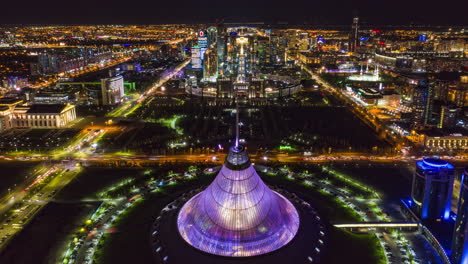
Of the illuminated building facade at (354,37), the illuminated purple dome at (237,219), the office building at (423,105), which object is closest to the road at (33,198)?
the illuminated purple dome at (237,219)

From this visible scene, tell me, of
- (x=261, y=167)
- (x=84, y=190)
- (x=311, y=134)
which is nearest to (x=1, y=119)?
(x=84, y=190)

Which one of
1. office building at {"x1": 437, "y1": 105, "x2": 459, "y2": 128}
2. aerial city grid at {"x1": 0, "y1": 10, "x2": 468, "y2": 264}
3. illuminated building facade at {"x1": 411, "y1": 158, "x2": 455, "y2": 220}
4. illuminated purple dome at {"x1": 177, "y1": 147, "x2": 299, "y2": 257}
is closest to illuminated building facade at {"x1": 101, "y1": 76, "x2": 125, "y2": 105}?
aerial city grid at {"x1": 0, "y1": 10, "x2": 468, "y2": 264}

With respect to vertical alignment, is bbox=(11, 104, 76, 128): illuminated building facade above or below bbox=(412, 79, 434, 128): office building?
below

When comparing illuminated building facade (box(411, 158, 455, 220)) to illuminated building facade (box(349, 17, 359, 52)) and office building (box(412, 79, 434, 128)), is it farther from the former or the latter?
illuminated building facade (box(349, 17, 359, 52))

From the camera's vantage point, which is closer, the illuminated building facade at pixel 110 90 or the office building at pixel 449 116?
the office building at pixel 449 116

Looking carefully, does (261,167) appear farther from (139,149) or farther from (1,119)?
(1,119)

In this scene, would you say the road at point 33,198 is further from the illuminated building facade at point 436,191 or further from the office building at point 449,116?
the office building at point 449,116
